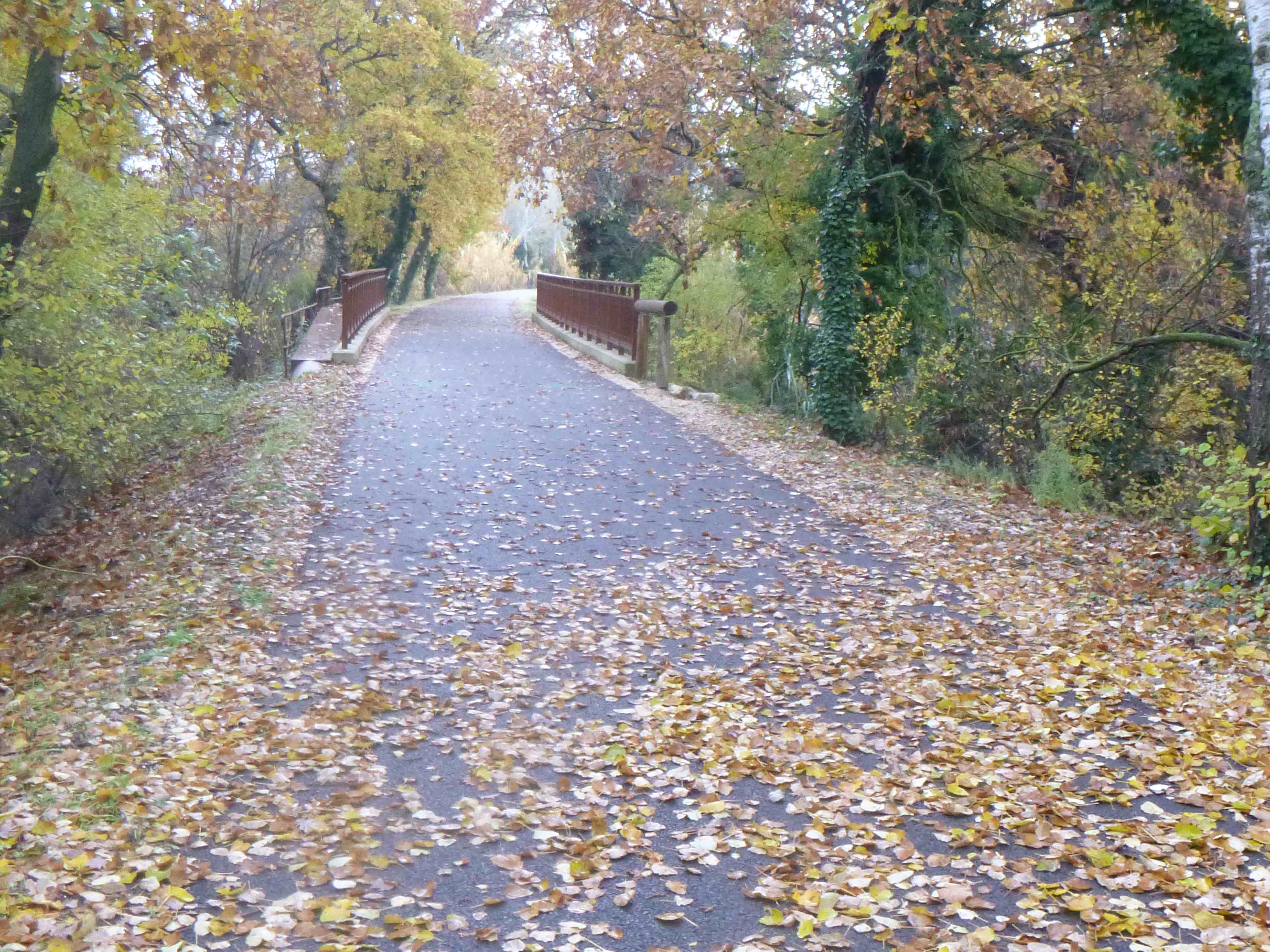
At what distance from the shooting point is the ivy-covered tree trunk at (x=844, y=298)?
548 inches

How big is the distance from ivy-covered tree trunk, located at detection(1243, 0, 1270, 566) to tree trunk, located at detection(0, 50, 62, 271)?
8.63 metres

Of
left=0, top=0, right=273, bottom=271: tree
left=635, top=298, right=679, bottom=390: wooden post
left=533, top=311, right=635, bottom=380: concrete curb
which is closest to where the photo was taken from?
left=0, top=0, right=273, bottom=271: tree

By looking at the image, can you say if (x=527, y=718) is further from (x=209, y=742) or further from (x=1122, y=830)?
(x=1122, y=830)

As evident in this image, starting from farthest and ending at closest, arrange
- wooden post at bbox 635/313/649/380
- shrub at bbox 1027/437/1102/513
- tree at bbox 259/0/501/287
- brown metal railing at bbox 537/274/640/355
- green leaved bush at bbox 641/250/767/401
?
1. tree at bbox 259/0/501/287
2. brown metal railing at bbox 537/274/640/355
3. green leaved bush at bbox 641/250/767/401
4. wooden post at bbox 635/313/649/380
5. shrub at bbox 1027/437/1102/513

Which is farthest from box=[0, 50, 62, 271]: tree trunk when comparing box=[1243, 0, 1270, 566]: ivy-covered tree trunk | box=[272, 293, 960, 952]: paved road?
box=[1243, 0, 1270, 566]: ivy-covered tree trunk

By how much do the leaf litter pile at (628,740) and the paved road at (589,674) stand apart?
0.02 meters

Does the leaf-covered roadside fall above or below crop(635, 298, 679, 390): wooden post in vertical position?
below

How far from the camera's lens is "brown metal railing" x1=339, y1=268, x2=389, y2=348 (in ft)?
Answer: 67.7

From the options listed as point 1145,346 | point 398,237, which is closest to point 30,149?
point 1145,346

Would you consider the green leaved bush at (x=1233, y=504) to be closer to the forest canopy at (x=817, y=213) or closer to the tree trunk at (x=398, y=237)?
the forest canopy at (x=817, y=213)

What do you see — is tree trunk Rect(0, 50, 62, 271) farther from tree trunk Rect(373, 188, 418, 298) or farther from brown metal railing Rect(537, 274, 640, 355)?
tree trunk Rect(373, 188, 418, 298)

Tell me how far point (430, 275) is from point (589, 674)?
1731 inches

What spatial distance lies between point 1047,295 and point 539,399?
286 inches

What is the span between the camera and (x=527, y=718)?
600cm
